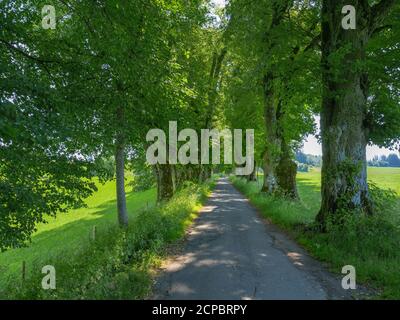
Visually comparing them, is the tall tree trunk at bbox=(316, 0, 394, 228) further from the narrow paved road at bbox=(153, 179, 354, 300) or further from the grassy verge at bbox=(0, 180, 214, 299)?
the grassy verge at bbox=(0, 180, 214, 299)

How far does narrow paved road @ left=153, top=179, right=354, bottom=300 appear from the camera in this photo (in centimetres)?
712

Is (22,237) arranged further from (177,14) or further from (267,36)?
(267,36)

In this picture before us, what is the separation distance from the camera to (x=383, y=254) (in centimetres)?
891

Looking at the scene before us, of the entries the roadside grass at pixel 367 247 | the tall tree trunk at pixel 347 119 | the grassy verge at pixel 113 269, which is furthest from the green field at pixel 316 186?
the grassy verge at pixel 113 269

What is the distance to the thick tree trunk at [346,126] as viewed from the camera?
11.3m

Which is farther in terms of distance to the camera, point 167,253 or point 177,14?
point 177,14

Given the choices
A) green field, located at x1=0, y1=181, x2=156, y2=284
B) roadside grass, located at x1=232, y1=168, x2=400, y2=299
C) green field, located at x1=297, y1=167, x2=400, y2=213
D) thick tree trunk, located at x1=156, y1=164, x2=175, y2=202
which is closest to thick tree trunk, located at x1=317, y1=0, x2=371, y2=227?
roadside grass, located at x1=232, y1=168, x2=400, y2=299

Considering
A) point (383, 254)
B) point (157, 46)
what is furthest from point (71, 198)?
point (383, 254)

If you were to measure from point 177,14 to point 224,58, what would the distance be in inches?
796
